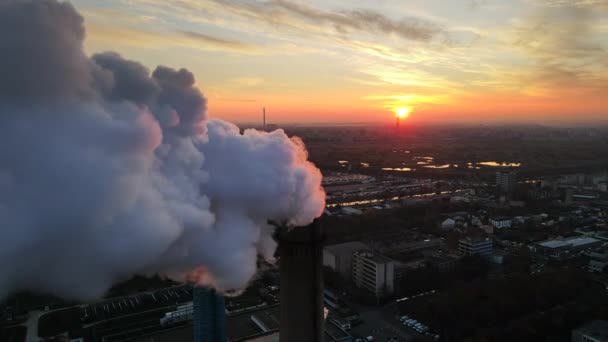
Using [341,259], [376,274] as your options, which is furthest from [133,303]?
[376,274]

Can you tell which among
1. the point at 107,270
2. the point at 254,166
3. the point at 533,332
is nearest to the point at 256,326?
the point at 533,332

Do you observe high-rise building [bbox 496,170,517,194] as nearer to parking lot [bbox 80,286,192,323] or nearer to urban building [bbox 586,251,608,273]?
urban building [bbox 586,251,608,273]

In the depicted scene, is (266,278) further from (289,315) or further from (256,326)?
(289,315)

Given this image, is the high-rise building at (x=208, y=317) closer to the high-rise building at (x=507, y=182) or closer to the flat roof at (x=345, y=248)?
the flat roof at (x=345, y=248)

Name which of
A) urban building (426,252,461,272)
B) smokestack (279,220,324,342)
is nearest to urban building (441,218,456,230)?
urban building (426,252,461,272)

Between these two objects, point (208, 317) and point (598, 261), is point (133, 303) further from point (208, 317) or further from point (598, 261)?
point (598, 261)

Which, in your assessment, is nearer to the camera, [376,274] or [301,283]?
[301,283]
